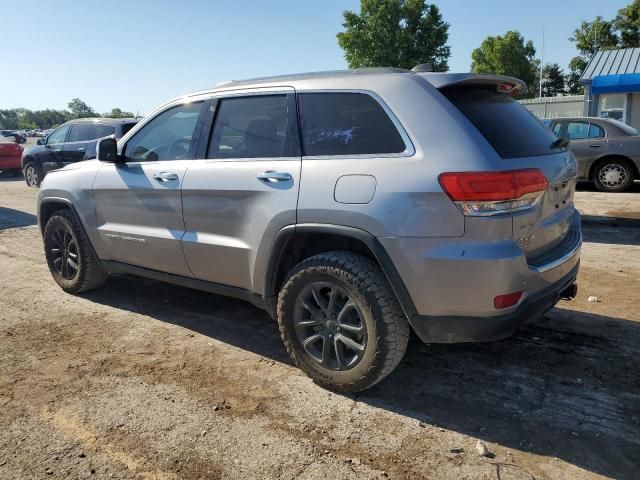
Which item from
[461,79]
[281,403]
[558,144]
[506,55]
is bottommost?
[281,403]

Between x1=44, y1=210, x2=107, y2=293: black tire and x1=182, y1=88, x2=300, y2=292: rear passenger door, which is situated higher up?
x1=182, y1=88, x2=300, y2=292: rear passenger door

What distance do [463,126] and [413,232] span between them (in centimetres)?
62

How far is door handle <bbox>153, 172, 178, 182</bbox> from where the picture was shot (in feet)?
13.1

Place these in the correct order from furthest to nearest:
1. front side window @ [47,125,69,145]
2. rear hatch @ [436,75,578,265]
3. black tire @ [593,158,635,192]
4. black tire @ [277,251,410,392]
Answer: front side window @ [47,125,69,145] → black tire @ [593,158,635,192] → black tire @ [277,251,410,392] → rear hatch @ [436,75,578,265]

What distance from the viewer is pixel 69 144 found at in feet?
40.4

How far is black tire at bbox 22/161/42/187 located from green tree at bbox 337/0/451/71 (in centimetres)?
2731

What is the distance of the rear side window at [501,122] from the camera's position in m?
2.97

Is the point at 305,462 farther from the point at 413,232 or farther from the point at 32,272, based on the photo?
the point at 32,272

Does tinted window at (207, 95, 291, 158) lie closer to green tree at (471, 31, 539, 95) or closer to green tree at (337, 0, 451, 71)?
green tree at (337, 0, 451, 71)

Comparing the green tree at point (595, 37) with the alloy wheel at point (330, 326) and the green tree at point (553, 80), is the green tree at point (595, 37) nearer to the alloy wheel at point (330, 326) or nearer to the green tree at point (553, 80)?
the green tree at point (553, 80)

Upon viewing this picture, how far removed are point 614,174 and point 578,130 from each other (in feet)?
3.64

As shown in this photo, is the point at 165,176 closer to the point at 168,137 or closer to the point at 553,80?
the point at 168,137

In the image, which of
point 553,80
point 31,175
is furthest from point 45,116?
point 31,175

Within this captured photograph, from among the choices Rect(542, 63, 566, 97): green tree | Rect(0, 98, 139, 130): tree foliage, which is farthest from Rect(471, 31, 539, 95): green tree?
Rect(0, 98, 139, 130): tree foliage
